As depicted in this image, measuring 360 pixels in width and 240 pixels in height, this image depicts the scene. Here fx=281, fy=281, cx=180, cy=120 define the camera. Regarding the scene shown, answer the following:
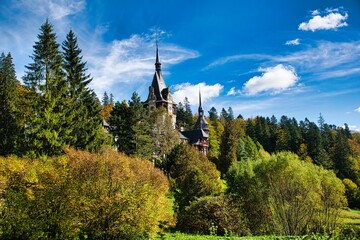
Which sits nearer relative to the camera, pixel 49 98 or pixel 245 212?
pixel 245 212

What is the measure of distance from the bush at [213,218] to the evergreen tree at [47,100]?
11.7m

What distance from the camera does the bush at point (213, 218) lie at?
1936cm

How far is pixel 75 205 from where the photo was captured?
12.2 m

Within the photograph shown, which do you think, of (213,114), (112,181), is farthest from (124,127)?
(213,114)

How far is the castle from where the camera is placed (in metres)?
66.7

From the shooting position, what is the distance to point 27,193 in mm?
12094

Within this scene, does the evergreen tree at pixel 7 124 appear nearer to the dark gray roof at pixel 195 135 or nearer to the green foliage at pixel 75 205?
the green foliage at pixel 75 205

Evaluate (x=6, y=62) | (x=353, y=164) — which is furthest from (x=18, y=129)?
(x=353, y=164)

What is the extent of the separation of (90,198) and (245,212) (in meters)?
12.8

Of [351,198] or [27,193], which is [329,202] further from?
[351,198]

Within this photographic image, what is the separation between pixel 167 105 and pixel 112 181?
5524 cm

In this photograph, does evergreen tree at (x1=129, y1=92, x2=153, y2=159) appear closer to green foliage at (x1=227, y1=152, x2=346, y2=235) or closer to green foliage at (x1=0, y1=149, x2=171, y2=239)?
green foliage at (x1=227, y1=152, x2=346, y2=235)

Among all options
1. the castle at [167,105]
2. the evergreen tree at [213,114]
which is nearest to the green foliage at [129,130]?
the castle at [167,105]

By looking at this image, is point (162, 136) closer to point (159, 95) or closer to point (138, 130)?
point (138, 130)
